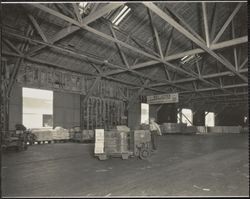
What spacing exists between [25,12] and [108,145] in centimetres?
740

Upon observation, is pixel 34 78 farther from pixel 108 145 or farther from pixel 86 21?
pixel 108 145

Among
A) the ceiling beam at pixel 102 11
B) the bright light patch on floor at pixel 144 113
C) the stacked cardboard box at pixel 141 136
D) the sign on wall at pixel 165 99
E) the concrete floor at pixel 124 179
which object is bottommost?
the concrete floor at pixel 124 179

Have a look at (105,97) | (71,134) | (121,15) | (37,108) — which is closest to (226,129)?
(105,97)

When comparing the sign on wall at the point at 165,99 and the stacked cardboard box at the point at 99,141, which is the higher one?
the sign on wall at the point at 165,99

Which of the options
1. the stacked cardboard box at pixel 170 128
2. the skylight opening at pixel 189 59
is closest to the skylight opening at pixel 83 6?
the skylight opening at pixel 189 59

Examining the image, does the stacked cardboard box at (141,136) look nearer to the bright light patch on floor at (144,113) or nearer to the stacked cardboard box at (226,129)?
the bright light patch on floor at (144,113)

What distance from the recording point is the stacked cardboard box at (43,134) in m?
14.5

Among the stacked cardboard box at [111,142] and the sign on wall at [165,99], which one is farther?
the sign on wall at [165,99]

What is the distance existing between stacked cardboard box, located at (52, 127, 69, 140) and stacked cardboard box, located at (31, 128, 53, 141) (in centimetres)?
31

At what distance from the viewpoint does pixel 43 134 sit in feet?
48.6

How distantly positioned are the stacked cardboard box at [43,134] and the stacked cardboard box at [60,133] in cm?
31

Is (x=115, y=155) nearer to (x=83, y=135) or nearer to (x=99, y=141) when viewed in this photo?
(x=99, y=141)

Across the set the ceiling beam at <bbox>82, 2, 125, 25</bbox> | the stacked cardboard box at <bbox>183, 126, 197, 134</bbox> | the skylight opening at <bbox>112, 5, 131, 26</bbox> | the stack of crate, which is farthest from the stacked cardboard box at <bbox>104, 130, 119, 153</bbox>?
the stacked cardboard box at <bbox>183, 126, 197, 134</bbox>

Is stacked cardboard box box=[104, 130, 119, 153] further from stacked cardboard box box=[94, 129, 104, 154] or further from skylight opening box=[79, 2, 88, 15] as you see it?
skylight opening box=[79, 2, 88, 15]
